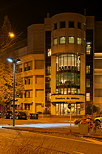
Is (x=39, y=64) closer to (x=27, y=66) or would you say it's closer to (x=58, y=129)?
(x=27, y=66)

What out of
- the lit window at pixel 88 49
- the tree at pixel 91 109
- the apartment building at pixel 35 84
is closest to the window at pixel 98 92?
the tree at pixel 91 109

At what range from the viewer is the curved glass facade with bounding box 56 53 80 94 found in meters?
73.5

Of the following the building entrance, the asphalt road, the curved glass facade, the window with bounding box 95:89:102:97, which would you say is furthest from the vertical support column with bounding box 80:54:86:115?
the asphalt road

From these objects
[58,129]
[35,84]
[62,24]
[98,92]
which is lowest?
[58,129]

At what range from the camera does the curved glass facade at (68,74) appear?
7350 cm

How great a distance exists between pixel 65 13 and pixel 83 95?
62.8 ft

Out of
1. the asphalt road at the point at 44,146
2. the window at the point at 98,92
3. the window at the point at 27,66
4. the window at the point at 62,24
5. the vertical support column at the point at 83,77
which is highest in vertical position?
the window at the point at 62,24

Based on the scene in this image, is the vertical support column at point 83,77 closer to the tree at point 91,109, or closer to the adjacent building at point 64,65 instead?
the adjacent building at point 64,65

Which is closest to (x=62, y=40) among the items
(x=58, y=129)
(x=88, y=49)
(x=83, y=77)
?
(x=88, y=49)

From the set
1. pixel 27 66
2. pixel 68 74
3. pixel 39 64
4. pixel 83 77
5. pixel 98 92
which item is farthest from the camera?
pixel 27 66

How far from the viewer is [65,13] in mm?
74250

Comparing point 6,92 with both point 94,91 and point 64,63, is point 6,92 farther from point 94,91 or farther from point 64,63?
point 94,91

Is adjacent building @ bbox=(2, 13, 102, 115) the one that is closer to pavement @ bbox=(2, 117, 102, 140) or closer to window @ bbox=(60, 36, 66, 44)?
window @ bbox=(60, 36, 66, 44)

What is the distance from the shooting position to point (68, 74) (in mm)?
73438
